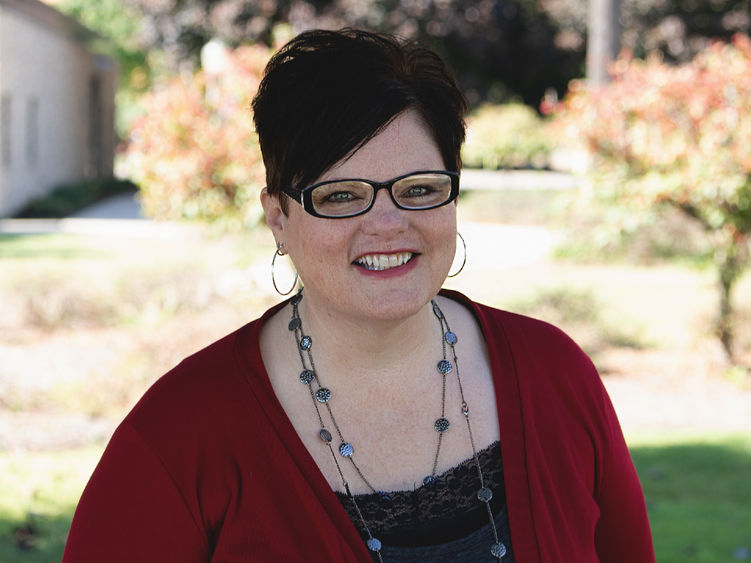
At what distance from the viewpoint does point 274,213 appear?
2.25 metres

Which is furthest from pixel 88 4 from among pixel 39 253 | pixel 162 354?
pixel 162 354

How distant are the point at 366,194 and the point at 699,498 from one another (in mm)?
4430

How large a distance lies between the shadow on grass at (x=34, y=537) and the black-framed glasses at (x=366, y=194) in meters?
3.26

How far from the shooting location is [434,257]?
2.12 meters

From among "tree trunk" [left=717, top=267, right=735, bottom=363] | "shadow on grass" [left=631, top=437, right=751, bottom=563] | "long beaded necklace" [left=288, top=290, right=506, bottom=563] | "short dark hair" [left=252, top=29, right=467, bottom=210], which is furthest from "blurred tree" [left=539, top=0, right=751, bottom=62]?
"short dark hair" [left=252, top=29, right=467, bottom=210]

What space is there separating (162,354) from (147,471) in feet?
20.0

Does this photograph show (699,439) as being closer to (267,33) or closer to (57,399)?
(57,399)

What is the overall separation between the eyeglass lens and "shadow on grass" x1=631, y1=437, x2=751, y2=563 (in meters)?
3.41

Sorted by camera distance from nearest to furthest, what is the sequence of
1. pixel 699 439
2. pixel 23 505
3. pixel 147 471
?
pixel 147 471, pixel 23 505, pixel 699 439

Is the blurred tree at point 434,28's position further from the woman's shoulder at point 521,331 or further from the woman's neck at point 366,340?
the woman's neck at point 366,340

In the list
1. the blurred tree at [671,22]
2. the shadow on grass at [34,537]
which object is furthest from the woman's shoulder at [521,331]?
the blurred tree at [671,22]

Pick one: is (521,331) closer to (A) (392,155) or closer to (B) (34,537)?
(A) (392,155)

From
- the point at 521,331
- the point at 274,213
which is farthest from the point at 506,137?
the point at 274,213

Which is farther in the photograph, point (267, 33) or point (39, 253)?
point (267, 33)
